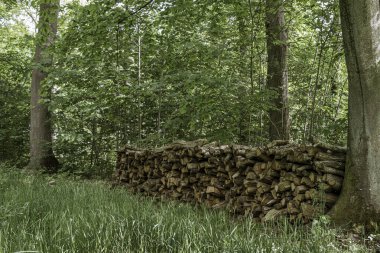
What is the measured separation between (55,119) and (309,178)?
9.03 meters

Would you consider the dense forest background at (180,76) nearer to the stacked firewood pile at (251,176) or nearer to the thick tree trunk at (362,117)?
the stacked firewood pile at (251,176)

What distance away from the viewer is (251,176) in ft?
15.7

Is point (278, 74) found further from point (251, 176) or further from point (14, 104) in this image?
point (14, 104)

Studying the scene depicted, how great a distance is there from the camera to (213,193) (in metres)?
5.32

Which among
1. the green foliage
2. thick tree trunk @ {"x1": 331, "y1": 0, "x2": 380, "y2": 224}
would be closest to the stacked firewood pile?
thick tree trunk @ {"x1": 331, "y1": 0, "x2": 380, "y2": 224}

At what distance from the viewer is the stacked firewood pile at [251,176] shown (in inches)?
154

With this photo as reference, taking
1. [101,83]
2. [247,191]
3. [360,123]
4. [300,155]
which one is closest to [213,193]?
[247,191]

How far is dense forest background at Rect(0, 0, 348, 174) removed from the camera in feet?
21.1

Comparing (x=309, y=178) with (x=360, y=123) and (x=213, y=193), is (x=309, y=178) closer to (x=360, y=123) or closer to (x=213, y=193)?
(x=360, y=123)

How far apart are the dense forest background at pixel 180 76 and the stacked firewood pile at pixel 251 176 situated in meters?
0.39

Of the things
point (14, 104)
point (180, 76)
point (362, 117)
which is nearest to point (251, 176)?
point (362, 117)

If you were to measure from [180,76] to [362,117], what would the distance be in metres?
3.67

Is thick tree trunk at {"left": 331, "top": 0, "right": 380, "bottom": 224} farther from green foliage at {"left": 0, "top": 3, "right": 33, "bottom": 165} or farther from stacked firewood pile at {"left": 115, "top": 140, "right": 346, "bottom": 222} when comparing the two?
green foliage at {"left": 0, "top": 3, "right": 33, "bottom": 165}

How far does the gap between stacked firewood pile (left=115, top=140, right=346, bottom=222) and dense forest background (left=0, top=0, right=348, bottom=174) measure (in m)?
0.39
